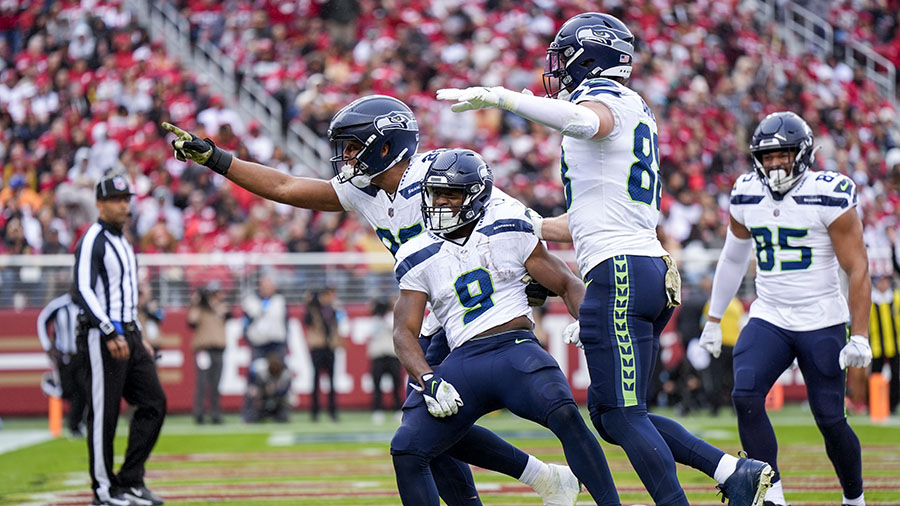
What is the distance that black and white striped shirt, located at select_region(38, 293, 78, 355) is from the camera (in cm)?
1334

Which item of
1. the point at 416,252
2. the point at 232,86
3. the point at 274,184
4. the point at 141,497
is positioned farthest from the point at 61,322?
the point at 416,252

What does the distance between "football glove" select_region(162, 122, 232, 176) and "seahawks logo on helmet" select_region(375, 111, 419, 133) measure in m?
Result: 0.69

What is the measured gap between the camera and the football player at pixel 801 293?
238 inches

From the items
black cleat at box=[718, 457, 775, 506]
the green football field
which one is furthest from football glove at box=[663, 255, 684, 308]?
the green football field

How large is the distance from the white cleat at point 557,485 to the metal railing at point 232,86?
39.9 ft

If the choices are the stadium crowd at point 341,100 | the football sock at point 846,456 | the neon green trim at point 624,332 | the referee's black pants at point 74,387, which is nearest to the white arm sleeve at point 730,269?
the football sock at point 846,456

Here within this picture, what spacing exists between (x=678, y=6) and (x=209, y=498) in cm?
1634

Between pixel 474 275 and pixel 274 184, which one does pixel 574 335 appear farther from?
pixel 274 184

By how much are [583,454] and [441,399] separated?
1.92 ft

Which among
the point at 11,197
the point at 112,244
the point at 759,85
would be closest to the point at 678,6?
the point at 759,85

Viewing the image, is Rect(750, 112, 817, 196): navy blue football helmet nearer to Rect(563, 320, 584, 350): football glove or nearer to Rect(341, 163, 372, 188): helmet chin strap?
Rect(563, 320, 584, 350): football glove

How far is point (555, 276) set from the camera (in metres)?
5.18

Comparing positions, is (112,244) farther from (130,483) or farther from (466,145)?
(466,145)

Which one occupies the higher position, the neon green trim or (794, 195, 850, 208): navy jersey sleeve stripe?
(794, 195, 850, 208): navy jersey sleeve stripe
